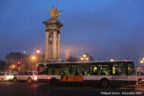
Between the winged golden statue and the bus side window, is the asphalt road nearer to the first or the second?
the bus side window

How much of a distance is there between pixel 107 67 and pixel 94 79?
1.96 meters

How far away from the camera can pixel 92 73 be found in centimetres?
1952

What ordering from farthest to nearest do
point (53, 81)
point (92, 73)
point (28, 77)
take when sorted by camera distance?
point (28, 77), point (53, 81), point (92, 73)

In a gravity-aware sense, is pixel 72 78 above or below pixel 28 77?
above

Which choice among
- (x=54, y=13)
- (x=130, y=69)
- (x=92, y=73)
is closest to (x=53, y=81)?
(x=92, y=73)

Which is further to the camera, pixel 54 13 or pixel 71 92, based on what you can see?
pixel 54 13

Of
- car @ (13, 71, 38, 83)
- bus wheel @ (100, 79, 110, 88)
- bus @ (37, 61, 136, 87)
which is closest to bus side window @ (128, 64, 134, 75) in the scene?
bus @ (37, 61, 136, 87)

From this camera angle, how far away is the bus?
18172mm

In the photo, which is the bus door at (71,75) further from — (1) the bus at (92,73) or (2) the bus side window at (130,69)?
(2) the bus side window at (130,69)

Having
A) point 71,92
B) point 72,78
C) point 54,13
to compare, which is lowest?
point 71,92

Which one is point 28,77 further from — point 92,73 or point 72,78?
point 92,73

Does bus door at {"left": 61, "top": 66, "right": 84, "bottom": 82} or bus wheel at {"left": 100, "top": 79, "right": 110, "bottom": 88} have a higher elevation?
bus door at {"left": 61, "top": 66, "right": 84, "bottom": 82}

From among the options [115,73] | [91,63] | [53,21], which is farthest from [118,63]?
[53,21]

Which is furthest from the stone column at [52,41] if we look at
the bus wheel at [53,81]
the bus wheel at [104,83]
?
the bus wheel at [104,83]
